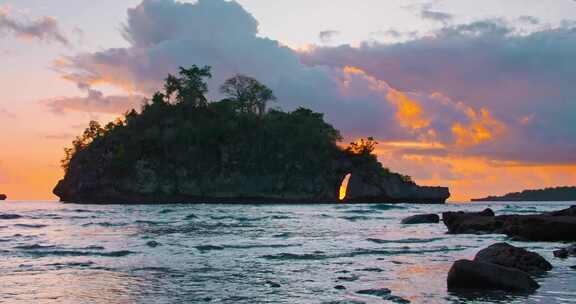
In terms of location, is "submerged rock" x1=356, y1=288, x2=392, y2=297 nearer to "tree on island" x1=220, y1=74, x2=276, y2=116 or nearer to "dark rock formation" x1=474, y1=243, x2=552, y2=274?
"dark rock formation" x1=474, y1=243, x2=552, y2=274

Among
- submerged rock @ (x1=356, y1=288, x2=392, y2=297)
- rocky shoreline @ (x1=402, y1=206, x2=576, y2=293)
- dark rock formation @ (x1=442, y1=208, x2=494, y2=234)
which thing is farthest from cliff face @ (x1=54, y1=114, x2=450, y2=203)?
submerged rock @ (x1=356, y1=288, x2=392, y2=297)

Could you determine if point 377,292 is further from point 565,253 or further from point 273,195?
point 273,195

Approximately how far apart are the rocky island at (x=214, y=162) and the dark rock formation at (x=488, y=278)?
109 metres

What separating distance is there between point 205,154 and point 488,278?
118490mm

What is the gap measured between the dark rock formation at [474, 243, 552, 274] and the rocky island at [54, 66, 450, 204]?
10665cm

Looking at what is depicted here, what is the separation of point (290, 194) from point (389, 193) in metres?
21.7

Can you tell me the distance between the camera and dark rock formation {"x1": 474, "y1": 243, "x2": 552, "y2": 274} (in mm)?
14836

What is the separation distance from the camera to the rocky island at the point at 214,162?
120 metres

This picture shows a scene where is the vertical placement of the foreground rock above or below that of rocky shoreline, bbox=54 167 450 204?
below

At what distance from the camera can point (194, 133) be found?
128 metres

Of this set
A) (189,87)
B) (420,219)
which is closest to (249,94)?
(189,87)

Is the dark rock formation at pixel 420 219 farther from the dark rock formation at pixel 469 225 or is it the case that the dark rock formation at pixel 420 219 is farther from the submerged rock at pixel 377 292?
the submerged rock at pixel 377 292

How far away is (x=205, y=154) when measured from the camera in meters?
128

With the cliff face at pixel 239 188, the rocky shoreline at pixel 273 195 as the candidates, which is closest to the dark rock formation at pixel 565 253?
the rocky shoreline at pixel 273 195
